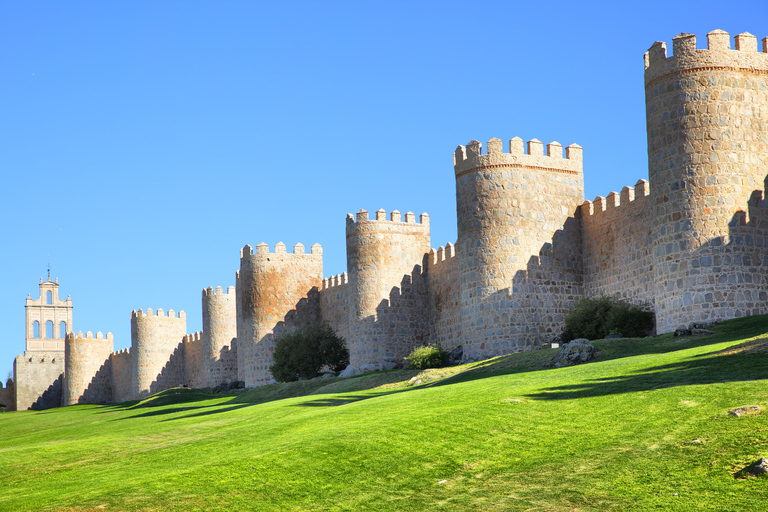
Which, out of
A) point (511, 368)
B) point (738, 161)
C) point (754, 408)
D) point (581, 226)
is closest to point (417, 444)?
point (754, 408)

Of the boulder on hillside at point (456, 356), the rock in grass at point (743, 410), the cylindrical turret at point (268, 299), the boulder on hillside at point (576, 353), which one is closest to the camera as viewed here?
the rock in grass at point (743, 410)

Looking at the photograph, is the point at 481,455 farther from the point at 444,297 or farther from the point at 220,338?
the point at 220,338

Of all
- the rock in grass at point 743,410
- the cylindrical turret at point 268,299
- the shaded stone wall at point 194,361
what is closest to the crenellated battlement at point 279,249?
the cylindrical turret at point 268,299

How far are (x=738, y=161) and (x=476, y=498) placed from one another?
16263mm

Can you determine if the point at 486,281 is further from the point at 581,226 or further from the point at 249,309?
the point at 249,309

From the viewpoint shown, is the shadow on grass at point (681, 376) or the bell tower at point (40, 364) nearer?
the shadow on grass at point (681, 376)

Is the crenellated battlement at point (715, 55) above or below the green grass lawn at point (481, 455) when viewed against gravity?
above

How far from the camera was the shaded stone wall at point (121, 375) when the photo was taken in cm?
6544

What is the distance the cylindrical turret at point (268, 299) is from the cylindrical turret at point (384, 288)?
6915 mm

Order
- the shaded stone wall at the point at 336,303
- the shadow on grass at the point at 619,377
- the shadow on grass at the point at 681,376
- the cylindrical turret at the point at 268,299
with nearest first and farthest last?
the shadow on grass at the point at 681,376 → the shadow on grass at the point at 619,377 → the shaded stone wall at the point at 336,303 → the cylindrical turret at the point at 268,299

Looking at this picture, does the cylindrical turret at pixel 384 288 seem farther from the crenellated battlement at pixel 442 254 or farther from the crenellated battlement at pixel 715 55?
the crenellated battlement at pixel 715 55

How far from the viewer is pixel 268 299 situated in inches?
1731

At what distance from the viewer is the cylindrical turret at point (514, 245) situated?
29.0m

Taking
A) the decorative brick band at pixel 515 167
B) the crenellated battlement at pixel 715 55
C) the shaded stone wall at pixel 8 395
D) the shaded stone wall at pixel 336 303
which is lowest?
the shaded stone wall at pixel 8 395
